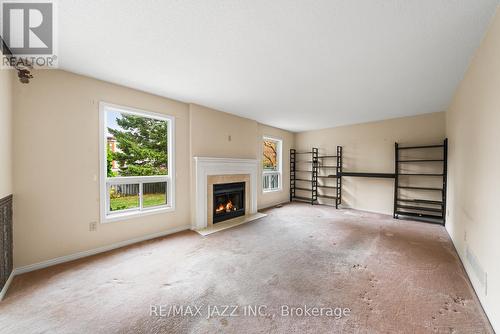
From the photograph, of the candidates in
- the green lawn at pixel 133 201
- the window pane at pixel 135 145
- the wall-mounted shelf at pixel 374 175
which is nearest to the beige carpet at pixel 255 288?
the green lawn at pixel 133 201

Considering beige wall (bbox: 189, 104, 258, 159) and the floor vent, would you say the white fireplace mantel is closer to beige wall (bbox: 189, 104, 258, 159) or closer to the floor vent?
beige wall (bbox: 189, 104, 258, 159)

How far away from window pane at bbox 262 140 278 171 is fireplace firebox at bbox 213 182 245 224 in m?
1.79

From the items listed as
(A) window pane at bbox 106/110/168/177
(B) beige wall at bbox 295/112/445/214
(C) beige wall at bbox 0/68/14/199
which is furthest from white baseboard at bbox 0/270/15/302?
(B) beige wall at bbox 295/112/445/214

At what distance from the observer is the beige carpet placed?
1.53 m

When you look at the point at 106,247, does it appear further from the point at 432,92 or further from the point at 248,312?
the point at 432,92

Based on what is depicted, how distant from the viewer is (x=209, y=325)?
1520mm

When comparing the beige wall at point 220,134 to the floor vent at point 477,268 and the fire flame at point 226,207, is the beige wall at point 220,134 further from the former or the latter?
the floor vent at point 477,268

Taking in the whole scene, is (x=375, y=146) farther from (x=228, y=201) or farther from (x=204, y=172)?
(x=204, y=172)

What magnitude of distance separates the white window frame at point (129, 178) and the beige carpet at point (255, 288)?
525mm

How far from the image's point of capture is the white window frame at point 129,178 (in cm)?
→ 278

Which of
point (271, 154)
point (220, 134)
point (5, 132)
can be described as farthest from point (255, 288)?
point (271, 154)

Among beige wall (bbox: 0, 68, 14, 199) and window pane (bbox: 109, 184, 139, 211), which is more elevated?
beige wall (bbox: 0, 68, 14, 199)

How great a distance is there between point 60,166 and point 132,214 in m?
1.12

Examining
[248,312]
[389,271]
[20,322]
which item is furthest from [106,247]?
[389,271]
